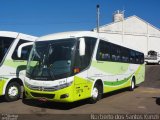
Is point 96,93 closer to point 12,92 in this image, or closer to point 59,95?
point 59,95

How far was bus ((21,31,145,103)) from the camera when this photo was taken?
1130cm

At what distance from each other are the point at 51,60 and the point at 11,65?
9.38 ft

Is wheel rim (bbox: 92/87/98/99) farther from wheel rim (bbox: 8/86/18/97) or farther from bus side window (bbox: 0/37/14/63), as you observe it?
bus side window (bbox: 0/37/14/63)

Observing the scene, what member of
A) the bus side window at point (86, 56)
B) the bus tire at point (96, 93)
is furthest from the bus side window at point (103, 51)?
the bus tire at point (96, 93)

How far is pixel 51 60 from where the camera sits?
460 inches

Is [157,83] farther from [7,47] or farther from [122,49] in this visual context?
[7,47]

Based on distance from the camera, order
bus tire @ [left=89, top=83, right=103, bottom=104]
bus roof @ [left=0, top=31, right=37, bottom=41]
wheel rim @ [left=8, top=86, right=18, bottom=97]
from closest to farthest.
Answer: bus tire @ [left=89, top=83, right=103, bottom=104] → bus roof @ [left=0, top=31, right=37, bottom=41] → wheel rim @ [left=8, top=86, right=18, bottom=97]

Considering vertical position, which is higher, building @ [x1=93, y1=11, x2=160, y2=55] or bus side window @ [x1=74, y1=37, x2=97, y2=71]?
building @ [x1=93, y1=11, x2=160, y2=55]

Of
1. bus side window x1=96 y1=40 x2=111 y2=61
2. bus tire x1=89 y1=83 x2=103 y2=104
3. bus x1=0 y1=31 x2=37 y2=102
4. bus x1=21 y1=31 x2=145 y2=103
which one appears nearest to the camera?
bus x1=21 y1=31 x2=145 y2=103

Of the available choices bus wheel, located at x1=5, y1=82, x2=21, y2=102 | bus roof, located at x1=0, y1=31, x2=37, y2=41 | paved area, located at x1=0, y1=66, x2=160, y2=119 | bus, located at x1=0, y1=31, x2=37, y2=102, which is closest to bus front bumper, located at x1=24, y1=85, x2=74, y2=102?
paved area, located at x1=0, y1=66, x2=160, y2=119

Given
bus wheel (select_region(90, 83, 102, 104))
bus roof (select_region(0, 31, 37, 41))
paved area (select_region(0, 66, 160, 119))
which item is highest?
bus roof (select_region(0, 31, 37, 41))

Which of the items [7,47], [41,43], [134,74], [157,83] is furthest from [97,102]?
[157,83]

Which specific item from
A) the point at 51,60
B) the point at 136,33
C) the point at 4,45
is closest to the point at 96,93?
the point at 51,60

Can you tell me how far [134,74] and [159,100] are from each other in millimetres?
5870
